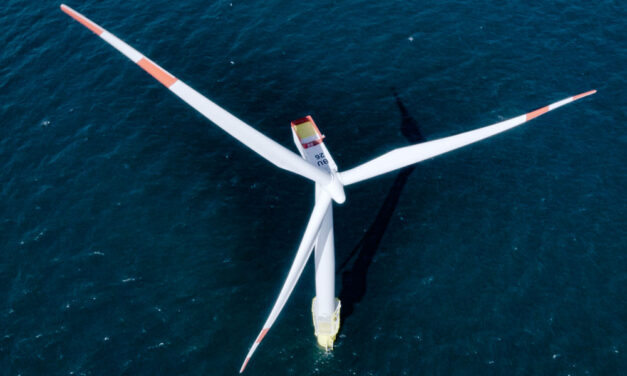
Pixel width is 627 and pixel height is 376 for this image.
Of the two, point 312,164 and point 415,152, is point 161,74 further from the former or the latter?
point 415,152

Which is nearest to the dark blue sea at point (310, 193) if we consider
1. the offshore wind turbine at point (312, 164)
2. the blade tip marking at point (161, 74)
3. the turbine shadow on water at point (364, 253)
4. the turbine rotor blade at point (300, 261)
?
the turbine shadow on water at point (364, 253)

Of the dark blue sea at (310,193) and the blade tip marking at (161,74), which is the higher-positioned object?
the blade tip marking at (161,74)

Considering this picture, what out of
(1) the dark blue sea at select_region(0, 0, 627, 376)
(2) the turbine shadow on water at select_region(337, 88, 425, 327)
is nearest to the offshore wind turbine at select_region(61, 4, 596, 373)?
(2) the turbine shadow on water at select_region(337, 88, 425, 327)

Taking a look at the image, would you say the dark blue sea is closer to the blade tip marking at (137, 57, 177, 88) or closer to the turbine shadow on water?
the turbine shadow on water

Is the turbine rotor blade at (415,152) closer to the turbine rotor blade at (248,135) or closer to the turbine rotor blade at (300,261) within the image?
the turbine rotor blade at (300,261)

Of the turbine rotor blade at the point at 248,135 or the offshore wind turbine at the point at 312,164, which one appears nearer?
the turbine rotor blade at the point at 248,135

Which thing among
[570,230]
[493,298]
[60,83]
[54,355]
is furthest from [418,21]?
[54,355]

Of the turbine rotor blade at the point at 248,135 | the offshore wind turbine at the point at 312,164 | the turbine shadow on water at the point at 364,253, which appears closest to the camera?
the turbine rotor blade at the point at 248,135
